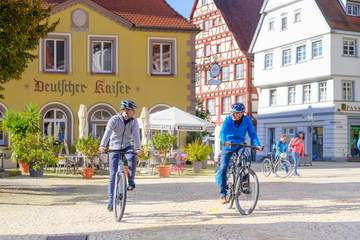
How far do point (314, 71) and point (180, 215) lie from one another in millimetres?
38748

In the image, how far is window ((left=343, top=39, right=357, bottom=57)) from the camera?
4688cm

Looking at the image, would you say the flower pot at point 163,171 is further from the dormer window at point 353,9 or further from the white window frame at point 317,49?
the dormer window at point 353,9

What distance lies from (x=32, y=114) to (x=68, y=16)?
1176cm

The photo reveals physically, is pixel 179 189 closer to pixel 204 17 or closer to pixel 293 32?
pixel 293 32

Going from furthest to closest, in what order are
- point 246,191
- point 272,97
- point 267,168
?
point 272,97, point 267,168, point 246,191

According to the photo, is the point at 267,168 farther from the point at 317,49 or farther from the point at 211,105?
the point at 211,105

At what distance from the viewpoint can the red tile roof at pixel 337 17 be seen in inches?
1827

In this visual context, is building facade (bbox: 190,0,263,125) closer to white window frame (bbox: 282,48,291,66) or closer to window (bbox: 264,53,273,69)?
window (bbox: 264,53,273,69)

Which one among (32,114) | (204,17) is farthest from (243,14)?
(32,114)

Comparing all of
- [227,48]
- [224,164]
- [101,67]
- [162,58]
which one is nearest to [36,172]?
[224,164]

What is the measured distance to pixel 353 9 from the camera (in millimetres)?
49062

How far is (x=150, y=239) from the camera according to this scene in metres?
8.00

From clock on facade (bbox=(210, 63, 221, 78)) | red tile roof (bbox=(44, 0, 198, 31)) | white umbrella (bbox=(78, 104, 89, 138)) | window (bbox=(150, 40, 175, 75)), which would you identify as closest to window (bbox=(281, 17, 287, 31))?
clock on facade (bbox=(210, 63, 221, 78))

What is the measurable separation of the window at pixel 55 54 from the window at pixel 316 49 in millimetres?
20809
